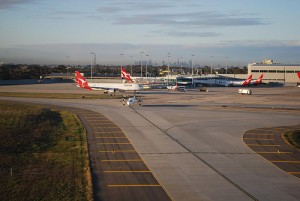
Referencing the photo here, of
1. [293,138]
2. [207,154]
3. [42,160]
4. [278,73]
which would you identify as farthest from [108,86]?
[278,73]

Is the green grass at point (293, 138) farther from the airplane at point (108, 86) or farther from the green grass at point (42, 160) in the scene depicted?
the airplane at point (108, 86)

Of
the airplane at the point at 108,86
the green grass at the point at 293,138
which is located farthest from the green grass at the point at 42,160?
the airplane at the point at 108,86

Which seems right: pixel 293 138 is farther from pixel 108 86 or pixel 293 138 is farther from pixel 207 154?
pixel 108 86

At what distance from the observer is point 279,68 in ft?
528

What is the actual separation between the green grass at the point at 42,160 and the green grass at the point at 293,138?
18.6 meters

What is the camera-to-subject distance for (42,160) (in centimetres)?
2733

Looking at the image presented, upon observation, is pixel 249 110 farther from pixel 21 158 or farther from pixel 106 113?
pixel 21 158

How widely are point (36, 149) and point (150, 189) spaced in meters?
13.4

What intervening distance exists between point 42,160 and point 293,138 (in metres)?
23.7

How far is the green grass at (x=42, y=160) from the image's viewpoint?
20469 millimetres

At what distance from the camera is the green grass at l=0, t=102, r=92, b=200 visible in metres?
20.5

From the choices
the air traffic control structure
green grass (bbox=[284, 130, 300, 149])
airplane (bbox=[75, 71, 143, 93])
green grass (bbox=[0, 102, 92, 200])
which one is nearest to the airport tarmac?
green grass (bbox=[284, 130, 300, 149])

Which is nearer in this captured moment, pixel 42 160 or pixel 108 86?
pixel 42 160

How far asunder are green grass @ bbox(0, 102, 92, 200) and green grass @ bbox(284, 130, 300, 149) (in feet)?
61.0
